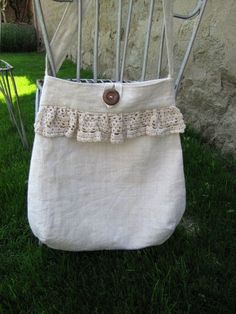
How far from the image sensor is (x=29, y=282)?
53.2 inches

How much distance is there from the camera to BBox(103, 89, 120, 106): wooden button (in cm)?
110

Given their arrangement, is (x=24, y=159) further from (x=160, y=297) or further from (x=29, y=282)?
(x=160, y=297)

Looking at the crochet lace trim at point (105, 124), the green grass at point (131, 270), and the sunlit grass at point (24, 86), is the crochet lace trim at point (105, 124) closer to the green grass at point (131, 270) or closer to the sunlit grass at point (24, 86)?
the green grass at point (131, 270)

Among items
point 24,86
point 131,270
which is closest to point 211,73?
point 131,270

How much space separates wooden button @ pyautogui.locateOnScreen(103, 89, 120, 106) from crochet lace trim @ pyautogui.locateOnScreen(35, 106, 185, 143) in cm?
4

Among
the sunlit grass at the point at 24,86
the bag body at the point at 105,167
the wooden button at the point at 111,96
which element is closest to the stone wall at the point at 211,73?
the bag body at the point at 105,167

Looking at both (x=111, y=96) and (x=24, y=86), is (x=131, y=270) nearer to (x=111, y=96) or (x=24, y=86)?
(x=111, y=96)

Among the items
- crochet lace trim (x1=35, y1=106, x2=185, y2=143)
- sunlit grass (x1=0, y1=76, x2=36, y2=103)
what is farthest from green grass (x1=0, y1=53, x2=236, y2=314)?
sunlit grass (x1=0, y1=76, x2=36, y2=103)

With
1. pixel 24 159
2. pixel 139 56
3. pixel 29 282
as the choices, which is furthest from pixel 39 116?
pixel 139 56

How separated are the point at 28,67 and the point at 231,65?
4052mm

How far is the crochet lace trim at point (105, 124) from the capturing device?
1.10 meters

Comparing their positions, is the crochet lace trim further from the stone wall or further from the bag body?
the stone wall

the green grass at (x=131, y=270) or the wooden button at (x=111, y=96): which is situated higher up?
the wooden button at (x=111, y=96)

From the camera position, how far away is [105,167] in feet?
3.90
